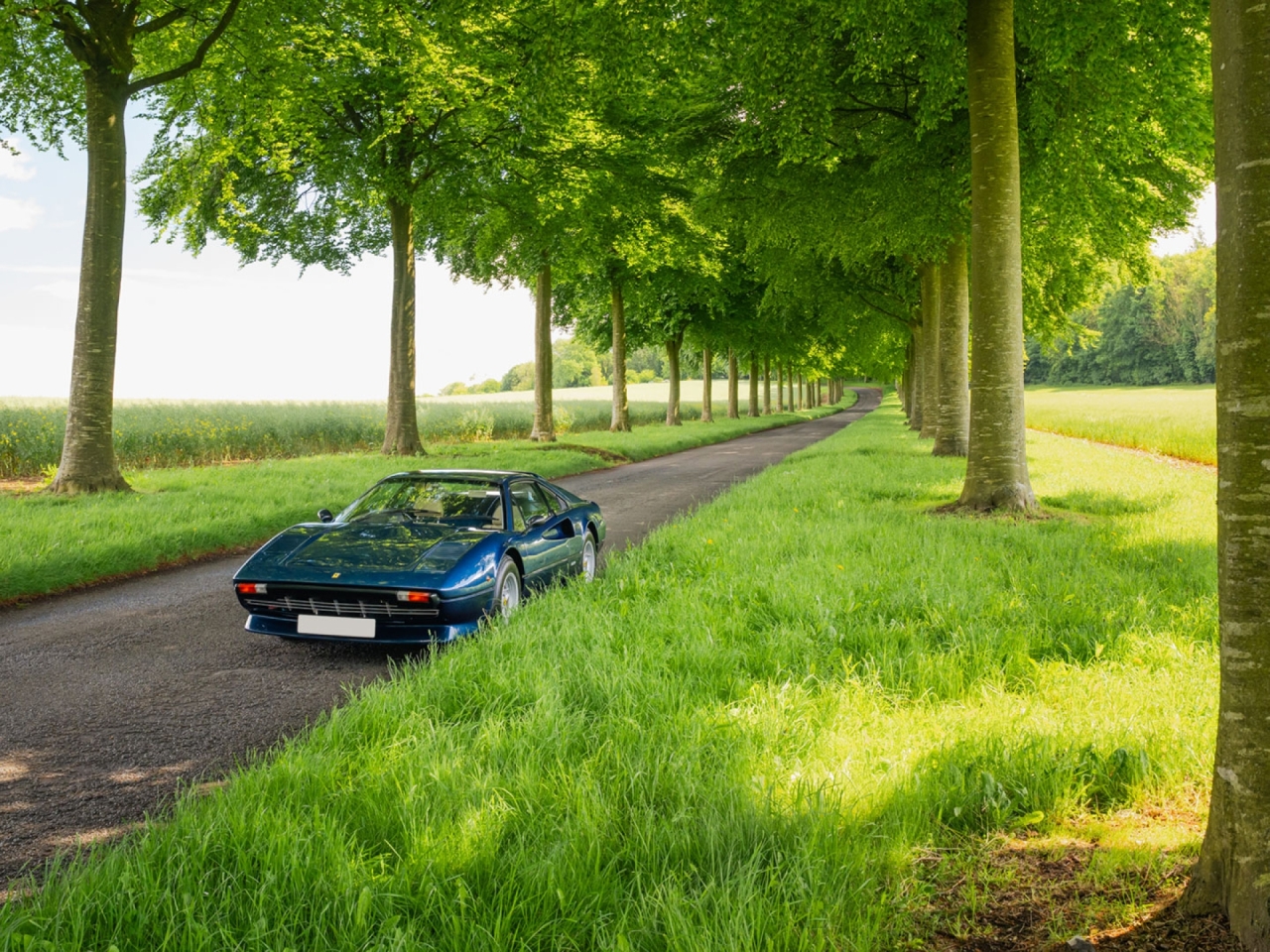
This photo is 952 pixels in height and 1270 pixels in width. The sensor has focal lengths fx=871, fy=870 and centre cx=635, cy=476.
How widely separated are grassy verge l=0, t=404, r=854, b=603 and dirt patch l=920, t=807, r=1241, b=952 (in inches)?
333

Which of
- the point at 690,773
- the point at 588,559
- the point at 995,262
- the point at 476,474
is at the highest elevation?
the point at 995,262

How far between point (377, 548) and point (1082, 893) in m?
4.96

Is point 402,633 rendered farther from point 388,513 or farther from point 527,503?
point 527,503

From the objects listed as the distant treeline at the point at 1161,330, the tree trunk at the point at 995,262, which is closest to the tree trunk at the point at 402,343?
the tree trunk at the point at 995,262

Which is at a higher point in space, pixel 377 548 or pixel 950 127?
pixel 950 127

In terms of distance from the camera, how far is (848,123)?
1418 centimetres

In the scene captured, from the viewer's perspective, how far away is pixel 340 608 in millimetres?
5852

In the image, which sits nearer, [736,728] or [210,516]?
[736,728]

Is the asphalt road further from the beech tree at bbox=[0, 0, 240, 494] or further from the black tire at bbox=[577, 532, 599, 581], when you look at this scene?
the beech tree at bbox=[0, 0, 240, 494]

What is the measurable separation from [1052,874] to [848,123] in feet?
44.4

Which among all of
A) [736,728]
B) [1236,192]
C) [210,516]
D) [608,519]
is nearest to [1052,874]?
[736,728]

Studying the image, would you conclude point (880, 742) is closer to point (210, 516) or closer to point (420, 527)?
point (420, 527)

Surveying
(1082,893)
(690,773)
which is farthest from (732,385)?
(1082,893)

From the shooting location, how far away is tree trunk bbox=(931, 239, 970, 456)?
55.2 ft
